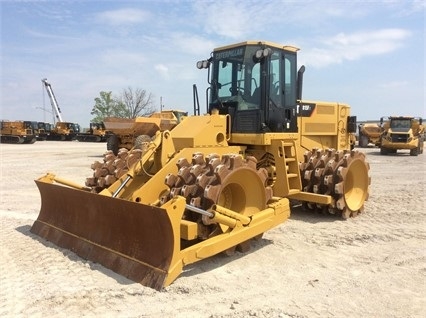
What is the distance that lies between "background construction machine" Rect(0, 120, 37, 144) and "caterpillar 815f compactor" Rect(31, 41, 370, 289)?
33865mm

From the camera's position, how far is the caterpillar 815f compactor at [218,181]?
4500mm

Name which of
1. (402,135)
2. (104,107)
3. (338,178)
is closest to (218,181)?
(338,178)

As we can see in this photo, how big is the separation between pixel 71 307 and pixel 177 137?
9.30 ft

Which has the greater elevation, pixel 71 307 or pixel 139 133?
pixel 139 133

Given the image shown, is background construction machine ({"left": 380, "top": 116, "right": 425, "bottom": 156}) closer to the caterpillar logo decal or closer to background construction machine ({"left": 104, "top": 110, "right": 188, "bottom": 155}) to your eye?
background construction machine ({"left": 104, "top": 110, "right": 188, "bottom": 155})

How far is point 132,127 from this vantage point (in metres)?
17.5

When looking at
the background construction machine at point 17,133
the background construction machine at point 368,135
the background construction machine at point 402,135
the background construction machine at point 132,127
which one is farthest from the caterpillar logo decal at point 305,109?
the background construction machine at point 17,133

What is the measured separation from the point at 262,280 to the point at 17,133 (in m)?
37.3

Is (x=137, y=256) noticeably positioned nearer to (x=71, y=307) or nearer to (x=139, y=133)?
(x=71, y=307)

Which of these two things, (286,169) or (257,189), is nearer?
(257,189)

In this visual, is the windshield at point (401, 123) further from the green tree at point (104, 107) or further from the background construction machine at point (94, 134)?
the green tree at point (104, 107)

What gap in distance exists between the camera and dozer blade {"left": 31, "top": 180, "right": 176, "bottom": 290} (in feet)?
14.0

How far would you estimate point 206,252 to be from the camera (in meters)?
4.50

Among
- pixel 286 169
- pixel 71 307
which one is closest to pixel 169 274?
pixel 71 307
